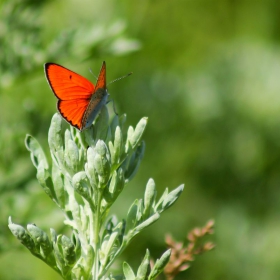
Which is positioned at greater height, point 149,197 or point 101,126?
point 101,126

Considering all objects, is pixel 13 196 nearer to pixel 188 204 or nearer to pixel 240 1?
pixel 188 204

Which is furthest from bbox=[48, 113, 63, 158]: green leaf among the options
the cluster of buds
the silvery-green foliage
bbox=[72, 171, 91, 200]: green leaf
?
the cluster of buds

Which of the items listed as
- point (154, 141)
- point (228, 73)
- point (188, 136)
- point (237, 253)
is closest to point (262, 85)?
point (228, 73)

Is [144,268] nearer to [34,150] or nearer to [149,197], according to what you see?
[149,197]

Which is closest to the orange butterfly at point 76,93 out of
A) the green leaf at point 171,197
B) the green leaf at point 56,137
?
the green leaf at point 56,137

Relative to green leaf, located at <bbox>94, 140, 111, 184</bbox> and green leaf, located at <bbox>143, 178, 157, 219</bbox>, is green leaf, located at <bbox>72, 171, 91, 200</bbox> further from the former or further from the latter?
green leaf, located at <bbox>143, 178, 157, 219</bbox>

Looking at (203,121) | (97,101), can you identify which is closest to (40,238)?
(97,101)

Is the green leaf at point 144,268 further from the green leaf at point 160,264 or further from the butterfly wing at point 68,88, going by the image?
the butterfly wing at point 68,88
